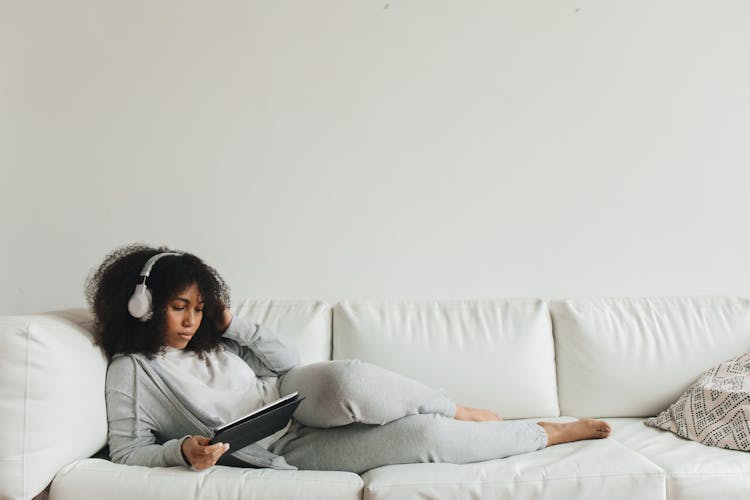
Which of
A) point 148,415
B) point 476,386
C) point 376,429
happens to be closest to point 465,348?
point 476,386

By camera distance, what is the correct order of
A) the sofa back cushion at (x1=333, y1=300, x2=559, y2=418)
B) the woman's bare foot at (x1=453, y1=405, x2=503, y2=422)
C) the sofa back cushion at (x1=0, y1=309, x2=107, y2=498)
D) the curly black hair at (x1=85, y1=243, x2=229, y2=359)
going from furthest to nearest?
the sofa back cushion at (x1=333, y1=300, x2=559, y2=418), the woman's bare foot at (x1=453, y1=405, x2=503, y2=422), the curly black hair at (x1=85, y1=243, x2=229, y2=359), the sofa back cushion at (x1=0, y1=309, x2=107, y2=498)

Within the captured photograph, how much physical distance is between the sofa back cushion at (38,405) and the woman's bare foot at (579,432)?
3.82 feet

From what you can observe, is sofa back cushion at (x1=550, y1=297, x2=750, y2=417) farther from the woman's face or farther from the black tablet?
the woman's face

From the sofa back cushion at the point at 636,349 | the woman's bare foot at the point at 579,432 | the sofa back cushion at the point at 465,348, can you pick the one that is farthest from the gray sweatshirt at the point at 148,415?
the sofa back cushion at the point at 636,349

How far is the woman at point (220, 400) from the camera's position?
174 cm

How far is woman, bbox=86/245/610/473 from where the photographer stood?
5.72 ft

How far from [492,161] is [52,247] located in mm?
1526

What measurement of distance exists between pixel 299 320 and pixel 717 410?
3.99 feet

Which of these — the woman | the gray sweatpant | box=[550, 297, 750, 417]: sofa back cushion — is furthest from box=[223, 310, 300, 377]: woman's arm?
box=[550, 297, 750, 417]: sofa back cushion

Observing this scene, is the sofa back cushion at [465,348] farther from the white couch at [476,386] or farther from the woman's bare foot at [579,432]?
the woman's bare foot at [579,432]

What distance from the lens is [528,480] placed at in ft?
5.34

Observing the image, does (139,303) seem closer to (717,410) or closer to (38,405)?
(38,405)

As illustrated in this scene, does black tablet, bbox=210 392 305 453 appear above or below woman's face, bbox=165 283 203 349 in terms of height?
below

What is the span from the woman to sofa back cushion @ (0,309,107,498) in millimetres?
145
